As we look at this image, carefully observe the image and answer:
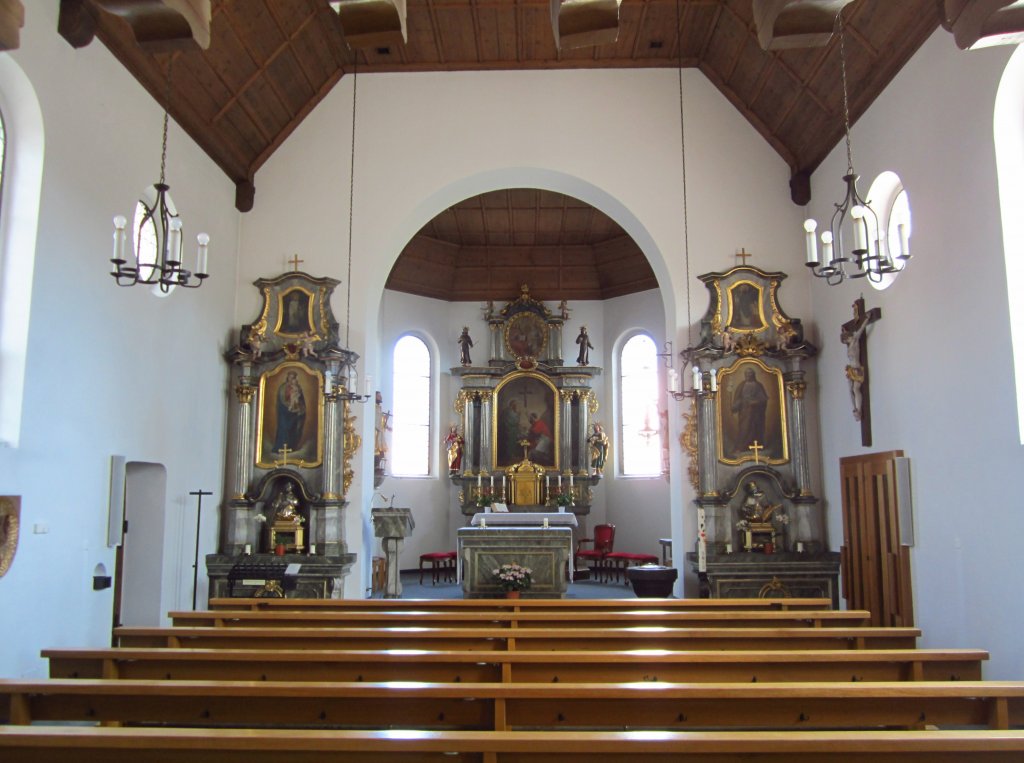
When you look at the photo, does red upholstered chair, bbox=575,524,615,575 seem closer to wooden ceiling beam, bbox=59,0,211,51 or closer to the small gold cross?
the small gold cross

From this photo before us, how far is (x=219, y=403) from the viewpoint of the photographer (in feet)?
38.5

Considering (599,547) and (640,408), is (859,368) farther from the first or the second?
(640,408)

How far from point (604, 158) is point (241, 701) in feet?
33.1

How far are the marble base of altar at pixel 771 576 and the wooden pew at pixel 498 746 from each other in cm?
819

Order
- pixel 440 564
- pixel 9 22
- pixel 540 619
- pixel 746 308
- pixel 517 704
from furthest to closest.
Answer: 1. pixel 440 564
2. pixel 746 308
3. pixel 540 619
4. pixel 517 704
5. pixel 9 22

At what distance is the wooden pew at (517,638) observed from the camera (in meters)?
5.51

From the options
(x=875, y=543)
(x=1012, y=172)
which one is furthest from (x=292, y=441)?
(x=1012, y=172)

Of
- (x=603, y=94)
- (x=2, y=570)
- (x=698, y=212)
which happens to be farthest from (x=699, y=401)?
(x=2, y=570)

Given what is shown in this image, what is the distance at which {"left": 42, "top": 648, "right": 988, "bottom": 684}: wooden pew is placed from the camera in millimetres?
4613

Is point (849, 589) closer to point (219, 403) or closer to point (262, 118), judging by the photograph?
point (219, 403)

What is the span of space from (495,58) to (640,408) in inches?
332

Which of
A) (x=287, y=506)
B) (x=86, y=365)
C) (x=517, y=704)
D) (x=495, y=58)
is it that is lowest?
Result: (x=517, y=704)

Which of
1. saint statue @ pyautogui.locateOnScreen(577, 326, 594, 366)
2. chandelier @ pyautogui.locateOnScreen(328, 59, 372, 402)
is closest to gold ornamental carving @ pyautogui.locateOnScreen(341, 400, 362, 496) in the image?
chandelier @ pyautogui.locateOnScreen(328, 59, 372, 402)

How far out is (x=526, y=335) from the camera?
1873cm
